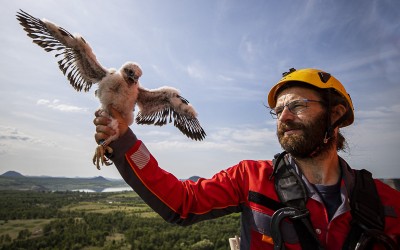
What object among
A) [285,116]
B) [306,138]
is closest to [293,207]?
[306,138]

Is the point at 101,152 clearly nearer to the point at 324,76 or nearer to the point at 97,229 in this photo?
the point at 324,76

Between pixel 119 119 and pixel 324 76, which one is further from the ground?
pixel 324 76

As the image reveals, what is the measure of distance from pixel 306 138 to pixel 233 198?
3.61 ft

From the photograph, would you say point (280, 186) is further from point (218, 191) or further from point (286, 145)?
point (218, 191)

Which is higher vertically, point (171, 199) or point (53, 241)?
point (171, 199)

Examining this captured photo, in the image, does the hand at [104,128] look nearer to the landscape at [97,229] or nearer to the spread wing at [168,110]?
the spread wing at [168,110]

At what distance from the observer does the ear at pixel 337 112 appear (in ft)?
11.1

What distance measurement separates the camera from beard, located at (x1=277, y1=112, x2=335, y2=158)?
2.90 m

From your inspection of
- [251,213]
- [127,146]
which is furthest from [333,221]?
[127,146]

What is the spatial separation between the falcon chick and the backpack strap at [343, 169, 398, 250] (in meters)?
2.89

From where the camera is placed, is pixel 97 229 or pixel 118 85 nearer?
pixel 118 85

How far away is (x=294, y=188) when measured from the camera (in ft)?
9.03

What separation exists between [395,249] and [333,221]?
1.69 feet

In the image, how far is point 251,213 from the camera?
9.50 ft
